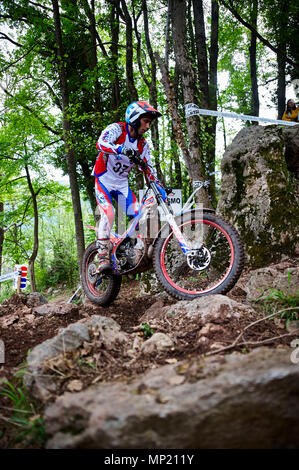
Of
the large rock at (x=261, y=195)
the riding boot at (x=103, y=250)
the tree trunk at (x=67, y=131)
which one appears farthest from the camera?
the tree trunk at (x=67, y=131)

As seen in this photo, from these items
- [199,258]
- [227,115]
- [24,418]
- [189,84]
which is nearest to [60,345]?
[24,418]

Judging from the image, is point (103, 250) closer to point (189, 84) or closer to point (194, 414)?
point (194, 414)

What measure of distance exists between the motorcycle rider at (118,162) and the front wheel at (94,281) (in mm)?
408

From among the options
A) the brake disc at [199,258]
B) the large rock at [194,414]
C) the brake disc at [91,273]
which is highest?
the brake disc at [199,258]

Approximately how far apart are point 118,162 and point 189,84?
342 centimetres

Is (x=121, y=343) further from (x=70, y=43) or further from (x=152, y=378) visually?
(x=70, y=43)

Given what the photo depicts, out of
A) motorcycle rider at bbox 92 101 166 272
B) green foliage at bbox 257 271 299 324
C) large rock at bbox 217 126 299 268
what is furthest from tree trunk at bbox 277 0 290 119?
green foliage at bbox 257 271 299 324

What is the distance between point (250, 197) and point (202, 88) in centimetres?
829

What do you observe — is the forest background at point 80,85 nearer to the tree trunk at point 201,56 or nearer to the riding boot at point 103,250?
the tree trunk at point 201,56

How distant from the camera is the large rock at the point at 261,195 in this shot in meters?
4.34

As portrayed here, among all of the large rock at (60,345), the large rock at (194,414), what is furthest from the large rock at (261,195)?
the large rock at (194,414)

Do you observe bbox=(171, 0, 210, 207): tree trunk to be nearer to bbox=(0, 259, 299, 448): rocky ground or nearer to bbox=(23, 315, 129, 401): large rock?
bbox=(0, 259, 299, 448): rocky ground

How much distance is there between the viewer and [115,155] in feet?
13.2

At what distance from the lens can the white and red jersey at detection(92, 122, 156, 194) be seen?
12.4 feet
